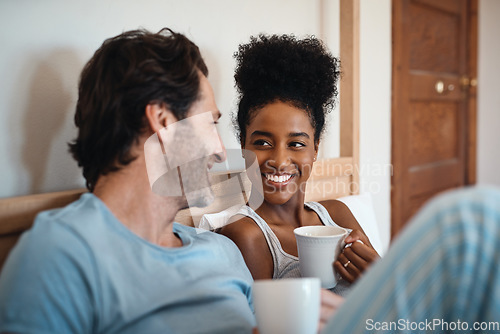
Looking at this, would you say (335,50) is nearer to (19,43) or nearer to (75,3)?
(75,3)

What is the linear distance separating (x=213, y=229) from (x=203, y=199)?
0.20m

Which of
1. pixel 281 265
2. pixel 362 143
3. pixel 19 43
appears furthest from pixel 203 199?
pixel 362 143

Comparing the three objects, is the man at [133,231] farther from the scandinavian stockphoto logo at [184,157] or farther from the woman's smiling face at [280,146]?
the woman's smiling face at [280,146]

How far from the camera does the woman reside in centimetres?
101

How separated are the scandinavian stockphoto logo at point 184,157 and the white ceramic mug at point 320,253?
0.70 feet

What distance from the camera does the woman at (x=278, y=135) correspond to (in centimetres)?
101

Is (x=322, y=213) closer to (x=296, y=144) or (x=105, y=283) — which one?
(x=296, y=144)

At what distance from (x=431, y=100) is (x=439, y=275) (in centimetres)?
208

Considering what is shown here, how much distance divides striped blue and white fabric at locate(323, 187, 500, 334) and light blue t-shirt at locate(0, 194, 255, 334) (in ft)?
0.75

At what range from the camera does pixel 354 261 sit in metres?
0.91

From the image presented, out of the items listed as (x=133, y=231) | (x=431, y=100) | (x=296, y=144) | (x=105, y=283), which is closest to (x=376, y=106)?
(x=431, y=100)

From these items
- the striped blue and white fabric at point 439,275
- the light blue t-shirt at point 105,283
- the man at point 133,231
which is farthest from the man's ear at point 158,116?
the striped blue and white fabric at point 439,275

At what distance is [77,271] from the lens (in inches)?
23.2

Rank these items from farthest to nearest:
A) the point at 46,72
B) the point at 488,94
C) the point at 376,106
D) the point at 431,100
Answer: the point at 488,94 → the point at 431,100 → the point at 376,106 → the point at 46,72
